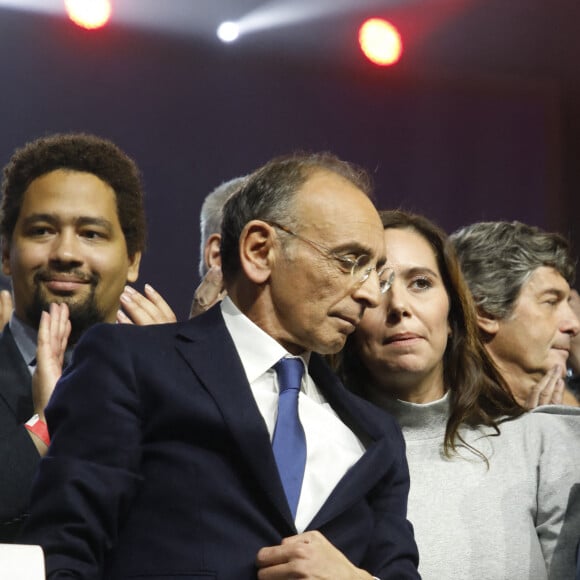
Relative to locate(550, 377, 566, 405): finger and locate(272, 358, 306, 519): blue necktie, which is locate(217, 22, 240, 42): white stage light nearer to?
locate(550, 377, 566, 405): finger

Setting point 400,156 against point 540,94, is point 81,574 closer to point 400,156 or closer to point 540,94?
point 400,156

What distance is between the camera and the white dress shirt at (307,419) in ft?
5.82

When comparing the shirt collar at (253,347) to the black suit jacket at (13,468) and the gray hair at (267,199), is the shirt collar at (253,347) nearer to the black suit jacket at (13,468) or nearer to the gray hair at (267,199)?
the gray hair at (267,199)

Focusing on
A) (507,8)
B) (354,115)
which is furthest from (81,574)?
(507,8)

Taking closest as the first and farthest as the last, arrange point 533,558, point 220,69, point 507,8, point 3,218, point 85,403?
1. point 85,403
2. point 533,558
3. point 3,218
4. point 220,69
5. point 507,8

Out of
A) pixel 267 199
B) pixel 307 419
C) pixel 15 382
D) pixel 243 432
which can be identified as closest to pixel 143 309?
pixel 15 382

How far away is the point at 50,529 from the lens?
157 cm

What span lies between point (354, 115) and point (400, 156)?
24cm

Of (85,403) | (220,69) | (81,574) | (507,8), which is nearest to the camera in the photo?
(81,574)

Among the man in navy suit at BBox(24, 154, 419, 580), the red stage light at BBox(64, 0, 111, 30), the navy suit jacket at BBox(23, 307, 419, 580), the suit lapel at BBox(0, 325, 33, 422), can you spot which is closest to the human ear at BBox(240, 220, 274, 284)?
the man in navy suit at BBox(24, 154, 419, 580)

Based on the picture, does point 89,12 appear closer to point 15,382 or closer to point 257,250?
point 15,382

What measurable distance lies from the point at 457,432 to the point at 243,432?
782 mm

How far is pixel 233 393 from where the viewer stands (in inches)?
68.2

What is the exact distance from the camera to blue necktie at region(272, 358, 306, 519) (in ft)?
5.71
